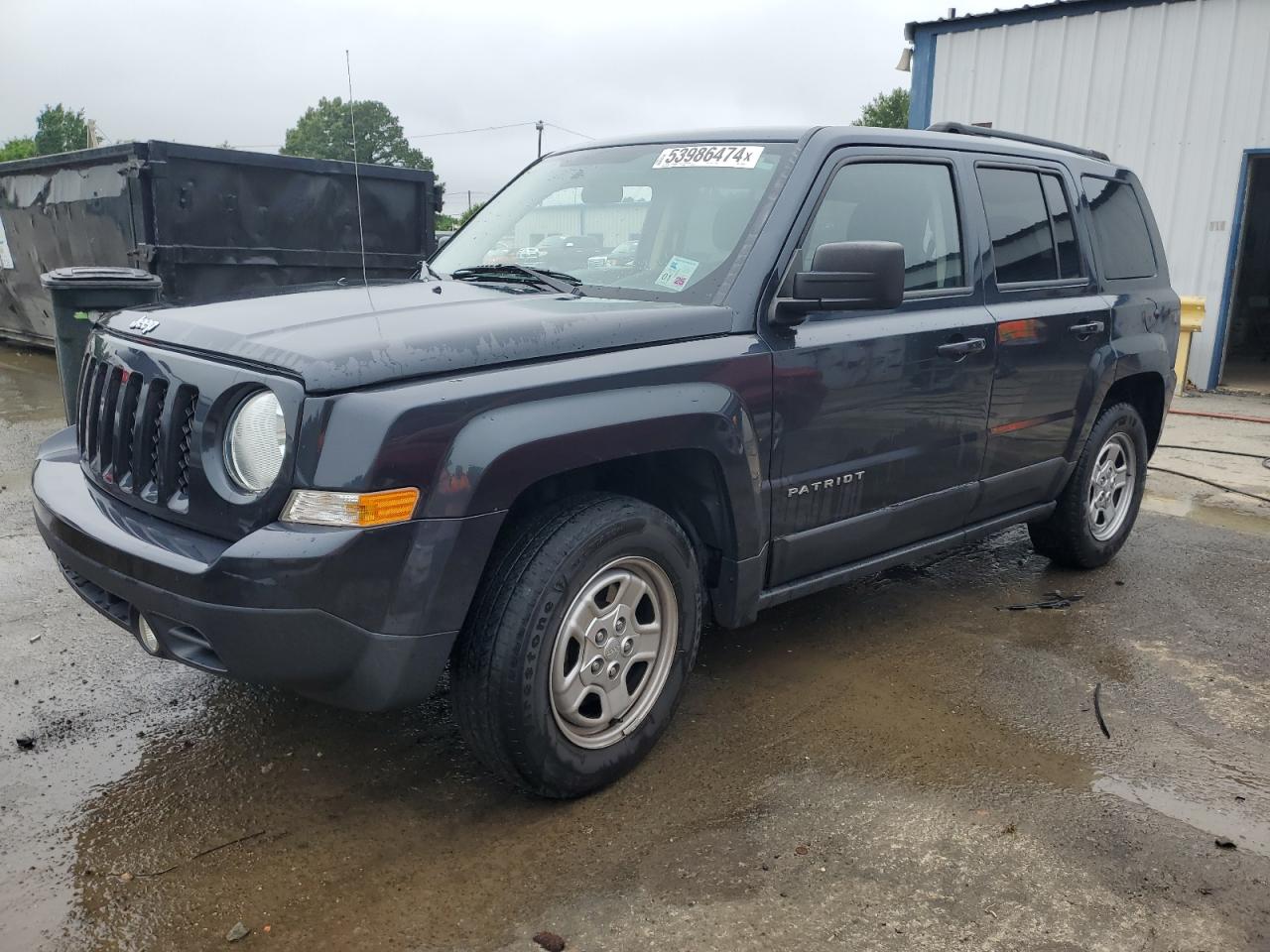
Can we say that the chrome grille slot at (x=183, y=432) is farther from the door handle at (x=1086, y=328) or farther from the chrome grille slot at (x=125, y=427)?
the door handle at (x=1086, y=328)

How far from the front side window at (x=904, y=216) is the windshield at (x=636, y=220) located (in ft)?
0.78

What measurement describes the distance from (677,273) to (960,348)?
113cm

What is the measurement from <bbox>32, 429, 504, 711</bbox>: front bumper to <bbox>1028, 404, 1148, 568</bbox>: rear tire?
3.24 m

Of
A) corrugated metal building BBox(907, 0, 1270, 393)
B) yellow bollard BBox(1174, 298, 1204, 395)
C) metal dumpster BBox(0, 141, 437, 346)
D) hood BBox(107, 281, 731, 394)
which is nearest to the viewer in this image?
hood BBox(107, 281, 731, 394)

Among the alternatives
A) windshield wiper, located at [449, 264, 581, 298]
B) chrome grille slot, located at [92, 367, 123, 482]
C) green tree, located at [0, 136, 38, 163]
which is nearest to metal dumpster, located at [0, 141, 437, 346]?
windshield wiper, located at [449, 264, 581, 298]

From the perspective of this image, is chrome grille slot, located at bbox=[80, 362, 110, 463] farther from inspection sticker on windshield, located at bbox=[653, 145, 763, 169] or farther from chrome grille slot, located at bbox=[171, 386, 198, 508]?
inspection sticker on windshield, located at bbox=[653, 145, 763, 169]

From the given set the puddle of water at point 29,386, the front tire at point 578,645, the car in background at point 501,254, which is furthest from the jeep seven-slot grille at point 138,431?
the puddle of water at point 29,386

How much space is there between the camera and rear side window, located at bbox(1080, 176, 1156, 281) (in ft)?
15.3

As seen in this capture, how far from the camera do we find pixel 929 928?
242 cm

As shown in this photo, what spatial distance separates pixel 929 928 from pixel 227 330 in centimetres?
224

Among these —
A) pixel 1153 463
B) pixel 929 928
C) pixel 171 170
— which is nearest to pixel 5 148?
pixel 171 170

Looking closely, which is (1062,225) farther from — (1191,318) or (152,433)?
(1191,318)

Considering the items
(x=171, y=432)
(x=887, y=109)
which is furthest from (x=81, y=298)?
(x=887, y=109)

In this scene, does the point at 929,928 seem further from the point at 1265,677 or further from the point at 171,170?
the point at 171,170
